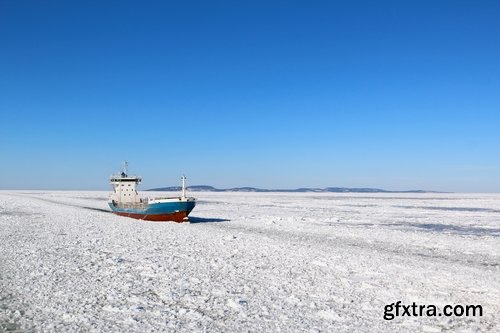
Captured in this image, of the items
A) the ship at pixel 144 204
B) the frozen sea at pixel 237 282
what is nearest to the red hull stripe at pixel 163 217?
the ship at pixel 144 204

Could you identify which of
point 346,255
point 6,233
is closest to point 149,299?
point 346,255

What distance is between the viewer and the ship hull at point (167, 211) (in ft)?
106

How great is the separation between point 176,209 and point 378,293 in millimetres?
23404

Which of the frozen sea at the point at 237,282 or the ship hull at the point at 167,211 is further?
the ship hull at the point at 167,211

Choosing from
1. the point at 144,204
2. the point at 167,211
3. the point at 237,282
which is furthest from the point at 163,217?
the point at 237,282

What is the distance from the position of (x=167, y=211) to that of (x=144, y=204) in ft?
12.2

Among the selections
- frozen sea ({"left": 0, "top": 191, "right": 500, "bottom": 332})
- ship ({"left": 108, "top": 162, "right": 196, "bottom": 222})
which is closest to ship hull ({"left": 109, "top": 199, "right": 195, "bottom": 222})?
ship ({"left": 108, "top": 162, "right": 196, "bottom": 222})

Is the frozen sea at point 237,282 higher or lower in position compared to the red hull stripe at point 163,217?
lower

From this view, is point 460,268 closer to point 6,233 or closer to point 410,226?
point 410,226

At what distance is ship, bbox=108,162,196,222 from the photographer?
3256 centimetres

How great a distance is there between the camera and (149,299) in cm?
1013

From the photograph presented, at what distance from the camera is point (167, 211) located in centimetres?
3303

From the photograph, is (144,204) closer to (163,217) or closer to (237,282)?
(163,217)

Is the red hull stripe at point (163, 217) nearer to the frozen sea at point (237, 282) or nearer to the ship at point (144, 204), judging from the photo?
the ship at point (144, 204)
